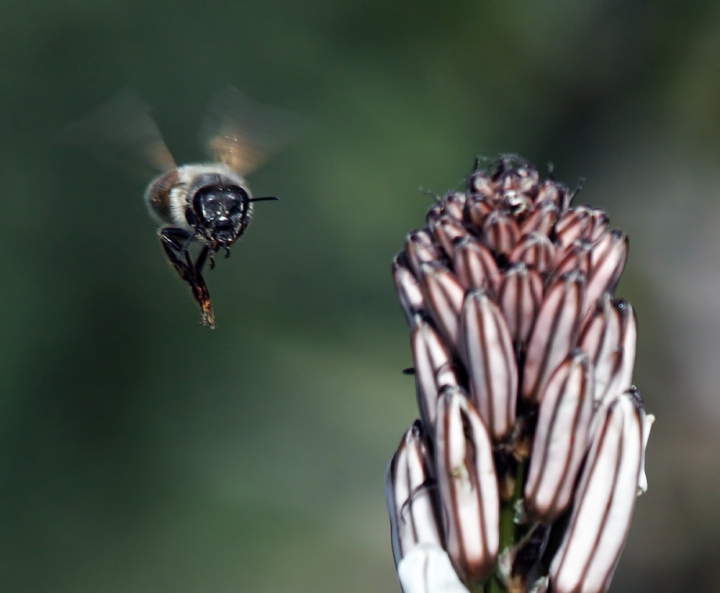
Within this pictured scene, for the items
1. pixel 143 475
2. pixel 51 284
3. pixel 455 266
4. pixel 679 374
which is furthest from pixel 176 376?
pixel 455 266

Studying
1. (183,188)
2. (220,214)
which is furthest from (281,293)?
(220,214)

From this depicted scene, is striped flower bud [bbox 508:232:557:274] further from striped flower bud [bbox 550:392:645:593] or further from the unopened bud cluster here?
striped flower bud [bbox 550:392:645:593]

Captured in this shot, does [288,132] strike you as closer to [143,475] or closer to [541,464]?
[541,464]

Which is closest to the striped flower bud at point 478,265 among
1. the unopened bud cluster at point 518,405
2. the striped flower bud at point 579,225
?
the unopened bud cluster at point 518,405

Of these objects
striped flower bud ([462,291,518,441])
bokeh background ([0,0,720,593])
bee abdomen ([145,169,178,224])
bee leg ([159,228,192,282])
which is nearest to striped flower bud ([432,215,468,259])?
striped flower bud ([462,291,518,441])

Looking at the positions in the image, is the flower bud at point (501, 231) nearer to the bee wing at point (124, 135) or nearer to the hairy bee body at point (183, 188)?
the hairy bee body at point (183, 188)

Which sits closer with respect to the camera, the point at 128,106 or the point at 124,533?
the point at 128,106

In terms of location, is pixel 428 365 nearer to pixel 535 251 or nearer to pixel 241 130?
pixel 535 251
